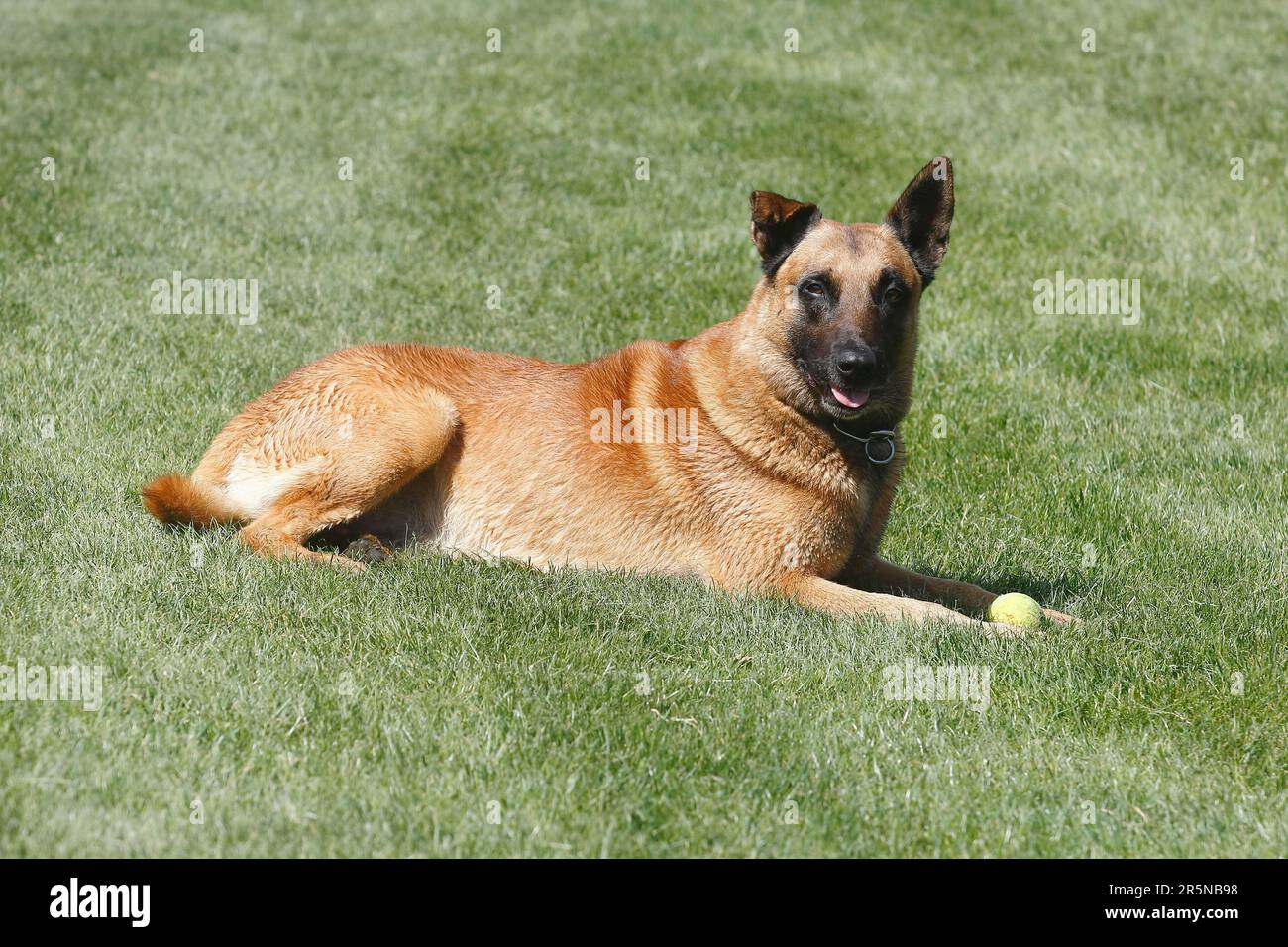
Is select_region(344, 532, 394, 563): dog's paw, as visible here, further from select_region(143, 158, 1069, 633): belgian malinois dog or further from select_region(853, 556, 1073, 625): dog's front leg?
select_region(853, 556, 1073, 625): dog's front leg

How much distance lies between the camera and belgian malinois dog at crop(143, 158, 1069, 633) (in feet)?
19.6

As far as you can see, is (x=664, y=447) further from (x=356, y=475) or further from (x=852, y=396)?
(x=356, y=475)

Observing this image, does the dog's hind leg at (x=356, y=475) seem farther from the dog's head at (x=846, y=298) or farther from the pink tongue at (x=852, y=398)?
the pink tongue at (x=852, y=398)

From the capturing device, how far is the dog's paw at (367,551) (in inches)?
247

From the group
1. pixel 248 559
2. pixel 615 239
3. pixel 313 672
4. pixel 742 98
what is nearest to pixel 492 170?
pixel 615 239

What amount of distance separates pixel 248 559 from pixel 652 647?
185 cm

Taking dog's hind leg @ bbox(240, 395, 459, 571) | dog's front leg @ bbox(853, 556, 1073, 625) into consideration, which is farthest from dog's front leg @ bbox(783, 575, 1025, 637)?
dog's hind leg @ bbox(240, 395, 459, 571)

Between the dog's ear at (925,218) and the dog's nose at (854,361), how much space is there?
713 millimetres

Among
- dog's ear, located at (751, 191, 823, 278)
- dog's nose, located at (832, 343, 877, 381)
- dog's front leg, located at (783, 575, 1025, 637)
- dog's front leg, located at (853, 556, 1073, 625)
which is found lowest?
dog's front leg, located at (853, 556, 1073, 625)

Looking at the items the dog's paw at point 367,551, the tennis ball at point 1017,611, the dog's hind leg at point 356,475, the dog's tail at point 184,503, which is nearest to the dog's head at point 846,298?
the tennis ball at point 1017,611

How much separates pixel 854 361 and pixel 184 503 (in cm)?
315

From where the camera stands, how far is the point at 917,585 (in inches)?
251

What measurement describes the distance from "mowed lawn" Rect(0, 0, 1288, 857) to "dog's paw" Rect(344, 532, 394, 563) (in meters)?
0.19

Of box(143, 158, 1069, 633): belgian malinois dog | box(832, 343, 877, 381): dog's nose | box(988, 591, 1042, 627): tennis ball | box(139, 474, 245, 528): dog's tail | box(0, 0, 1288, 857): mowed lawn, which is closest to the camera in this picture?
box(0, 0, 1288, 857): mowed lawn
